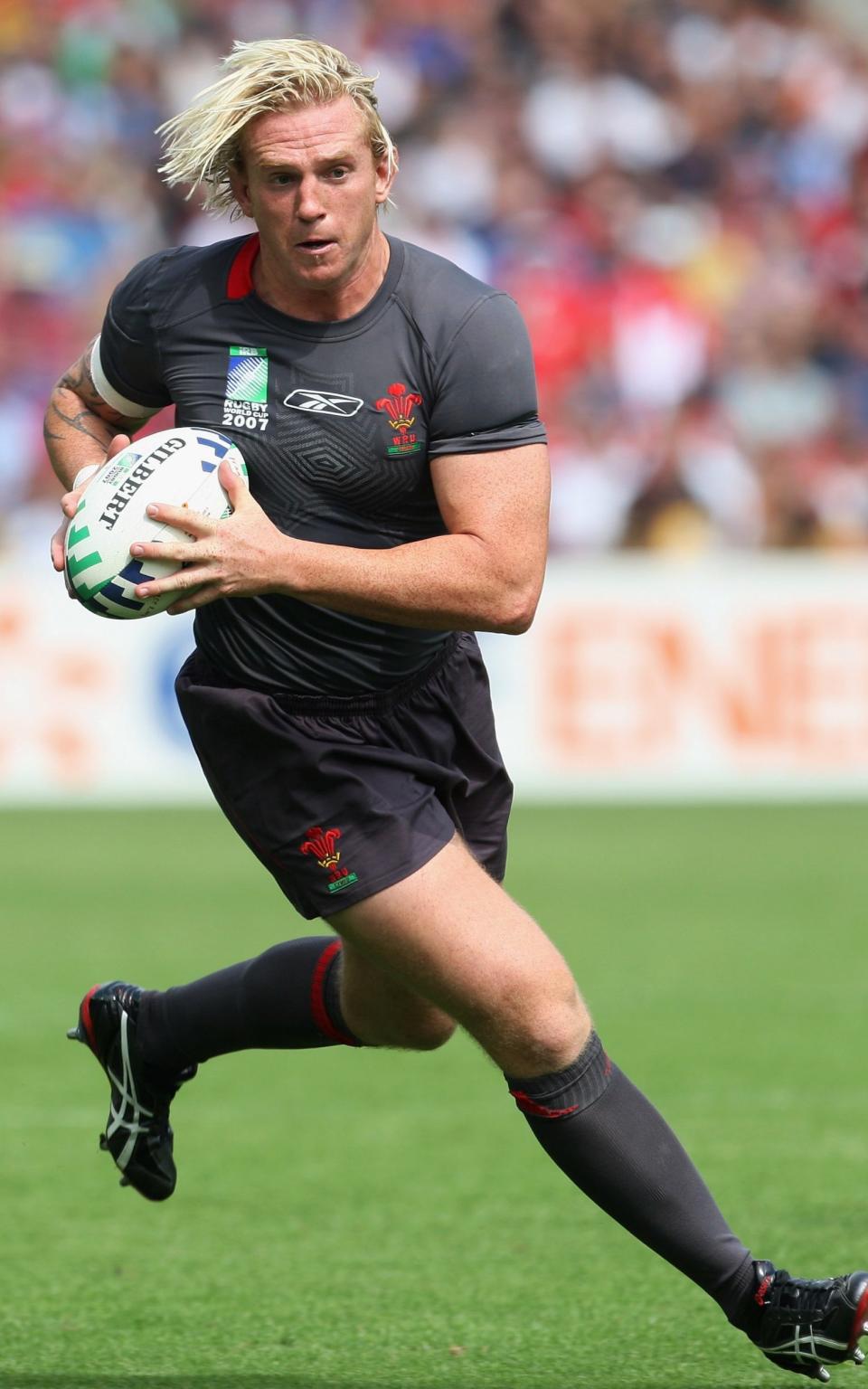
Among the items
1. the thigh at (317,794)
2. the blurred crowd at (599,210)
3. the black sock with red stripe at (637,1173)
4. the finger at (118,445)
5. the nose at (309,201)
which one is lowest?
the black sock with red stripe at (637,1173)

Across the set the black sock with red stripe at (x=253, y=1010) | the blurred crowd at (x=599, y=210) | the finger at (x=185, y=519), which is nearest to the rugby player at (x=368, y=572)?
the finger at (x=185, y=519)

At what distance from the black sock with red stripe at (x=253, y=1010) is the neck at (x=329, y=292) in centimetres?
155

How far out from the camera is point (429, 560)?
3.98 m

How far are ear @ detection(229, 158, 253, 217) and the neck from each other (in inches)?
3.0

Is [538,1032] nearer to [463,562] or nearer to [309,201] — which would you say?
[463,562]

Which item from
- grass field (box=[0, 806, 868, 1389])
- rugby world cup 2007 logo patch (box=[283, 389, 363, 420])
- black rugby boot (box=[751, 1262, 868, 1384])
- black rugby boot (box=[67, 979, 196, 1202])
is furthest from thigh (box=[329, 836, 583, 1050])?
black rugby boot (box=[67, 979, 196, 1202])

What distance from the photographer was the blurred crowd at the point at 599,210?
52.4 ft

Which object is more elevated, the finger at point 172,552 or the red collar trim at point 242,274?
the red collar trim at point 242,274

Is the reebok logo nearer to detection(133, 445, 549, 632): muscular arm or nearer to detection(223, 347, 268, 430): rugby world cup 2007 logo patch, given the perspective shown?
detection(223, 347, 268, 430): rugby world cup 2007 logo patch

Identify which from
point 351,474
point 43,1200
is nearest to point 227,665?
point 351,474

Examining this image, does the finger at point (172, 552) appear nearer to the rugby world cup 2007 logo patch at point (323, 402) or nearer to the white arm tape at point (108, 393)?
the rugby world cup 2007 logo patch at point (323, 402)

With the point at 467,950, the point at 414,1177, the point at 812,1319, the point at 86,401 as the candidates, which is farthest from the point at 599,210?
the point at 812,1319

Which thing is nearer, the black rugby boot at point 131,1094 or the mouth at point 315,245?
the mouth at point 315,245

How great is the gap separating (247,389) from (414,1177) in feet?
8.56
